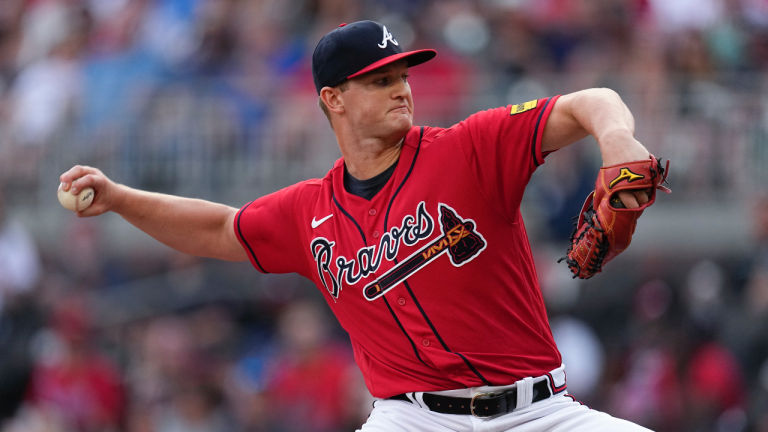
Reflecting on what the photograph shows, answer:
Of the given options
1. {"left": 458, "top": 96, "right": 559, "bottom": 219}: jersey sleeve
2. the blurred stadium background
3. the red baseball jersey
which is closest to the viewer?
{"left": 458, "top": 96, "right": 559, "bottom": 219}: jersey sleeve

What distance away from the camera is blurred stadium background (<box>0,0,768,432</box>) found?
7438 millimetres

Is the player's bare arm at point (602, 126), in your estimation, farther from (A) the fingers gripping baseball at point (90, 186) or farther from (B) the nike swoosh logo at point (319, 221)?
(A) the fingers gripping baseball at point (90, 186)

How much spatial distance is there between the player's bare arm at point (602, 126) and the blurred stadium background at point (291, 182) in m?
3.92

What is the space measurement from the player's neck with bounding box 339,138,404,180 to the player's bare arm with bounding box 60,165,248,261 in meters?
0.71

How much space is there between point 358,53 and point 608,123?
114cm

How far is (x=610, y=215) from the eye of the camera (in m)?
2.95

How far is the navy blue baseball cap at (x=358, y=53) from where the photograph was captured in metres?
3.68

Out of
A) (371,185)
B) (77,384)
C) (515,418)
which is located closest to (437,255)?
(371,185)

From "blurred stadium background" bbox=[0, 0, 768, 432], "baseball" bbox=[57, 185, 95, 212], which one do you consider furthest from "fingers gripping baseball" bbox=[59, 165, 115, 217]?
"blurred stadium background" bbox=[0, 0, 768, 432]

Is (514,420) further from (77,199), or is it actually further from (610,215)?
(77,199)

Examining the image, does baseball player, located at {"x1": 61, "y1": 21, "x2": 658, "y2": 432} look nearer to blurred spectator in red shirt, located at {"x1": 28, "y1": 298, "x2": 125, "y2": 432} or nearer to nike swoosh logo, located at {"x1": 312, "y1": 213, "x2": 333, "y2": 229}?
nike swoosh logo, located at {"x1": 312, "y1": 213, "x2": 333, "y2": 229}

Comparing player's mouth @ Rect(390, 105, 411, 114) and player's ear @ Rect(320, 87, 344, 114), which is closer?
player's mouth @ Rect(390, 105, 411, 114)

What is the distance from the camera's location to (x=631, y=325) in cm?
769

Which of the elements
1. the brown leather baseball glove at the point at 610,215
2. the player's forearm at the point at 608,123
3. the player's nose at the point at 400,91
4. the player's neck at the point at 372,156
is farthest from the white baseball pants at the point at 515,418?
the player's nose at the point at 400,91
